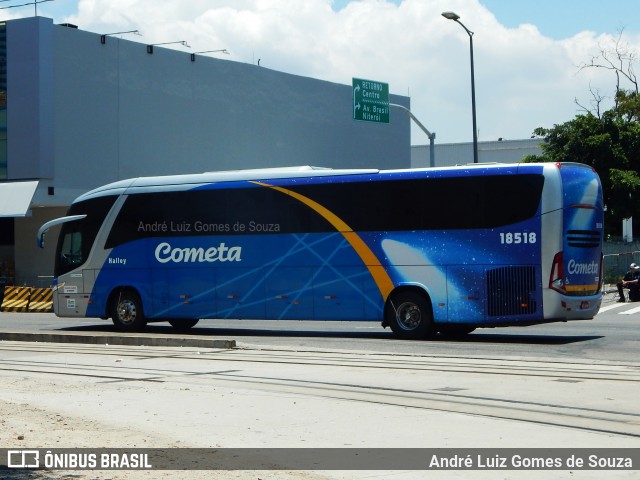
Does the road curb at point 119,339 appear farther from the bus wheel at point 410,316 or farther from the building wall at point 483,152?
the building wall at point 483,152

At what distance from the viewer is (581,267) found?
21203 mm

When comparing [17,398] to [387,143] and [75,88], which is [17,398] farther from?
[387,143]

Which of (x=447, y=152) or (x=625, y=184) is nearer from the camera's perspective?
(x=625, y=184)

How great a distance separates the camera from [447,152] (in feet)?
315

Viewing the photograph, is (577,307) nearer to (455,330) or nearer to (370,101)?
(455,330)

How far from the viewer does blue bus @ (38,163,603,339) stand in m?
21.1

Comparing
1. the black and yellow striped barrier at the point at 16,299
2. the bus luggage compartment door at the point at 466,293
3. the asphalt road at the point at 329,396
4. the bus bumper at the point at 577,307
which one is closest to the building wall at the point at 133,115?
the black and yellow striped barrier at the point at 16,299

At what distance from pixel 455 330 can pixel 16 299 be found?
20.4 metres

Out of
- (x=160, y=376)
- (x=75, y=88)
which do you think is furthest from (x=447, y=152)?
(x=160, y=376)

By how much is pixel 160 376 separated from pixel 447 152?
82192mm

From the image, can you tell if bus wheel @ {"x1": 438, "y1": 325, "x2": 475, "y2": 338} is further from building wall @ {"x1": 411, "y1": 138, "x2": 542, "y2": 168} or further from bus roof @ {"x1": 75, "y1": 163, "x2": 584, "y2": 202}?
building wall @ {"x1": 411, "y1": 138, "x2": 542, "y2": 168}

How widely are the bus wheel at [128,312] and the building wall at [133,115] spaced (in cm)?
1790

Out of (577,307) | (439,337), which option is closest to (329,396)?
(577,307)

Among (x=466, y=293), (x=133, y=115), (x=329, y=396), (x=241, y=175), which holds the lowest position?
(x=329, y=396)
